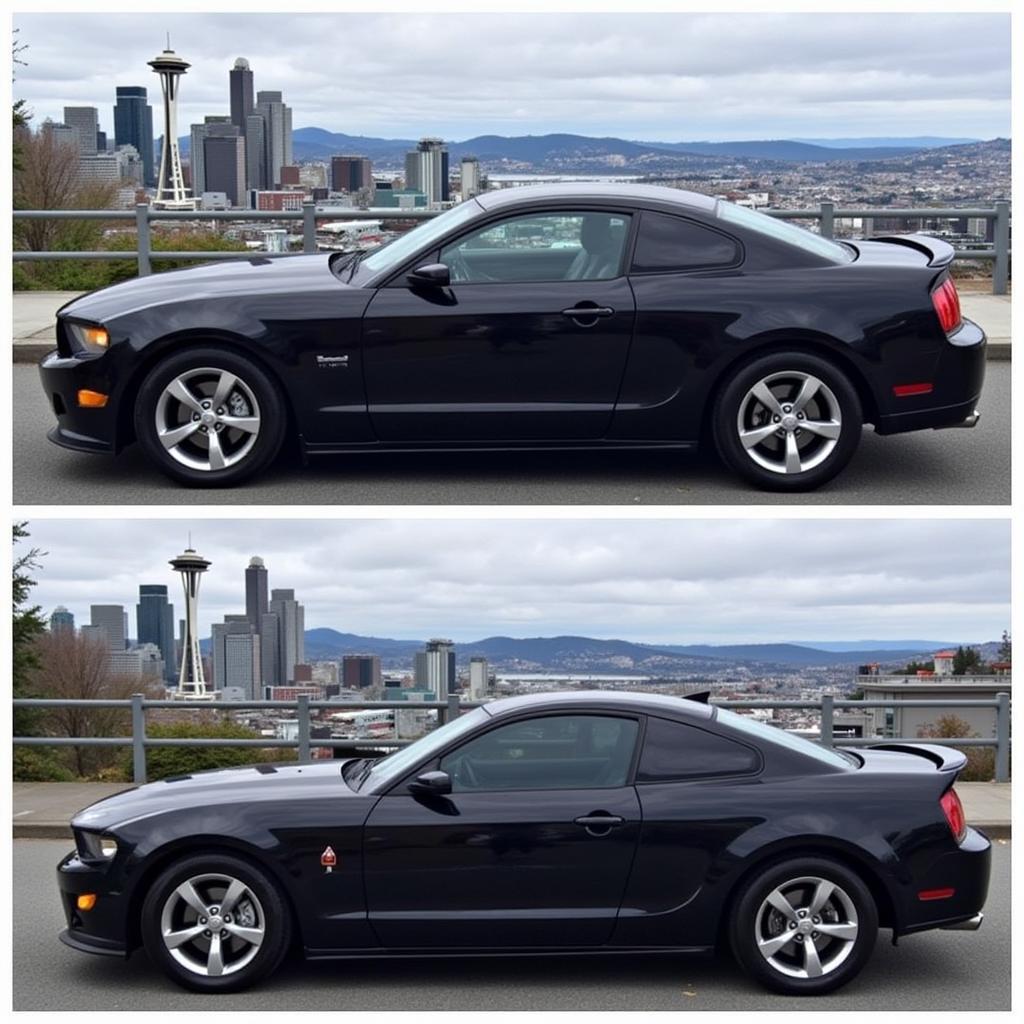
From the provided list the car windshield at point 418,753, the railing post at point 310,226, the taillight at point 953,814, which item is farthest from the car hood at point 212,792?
the railing post at point 310,226

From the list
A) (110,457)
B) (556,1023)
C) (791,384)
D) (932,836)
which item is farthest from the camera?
(110,457)

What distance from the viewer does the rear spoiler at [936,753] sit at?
7.10 metres

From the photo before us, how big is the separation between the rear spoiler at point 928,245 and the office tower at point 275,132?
9.48 metres

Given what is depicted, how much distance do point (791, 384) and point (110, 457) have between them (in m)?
4.51

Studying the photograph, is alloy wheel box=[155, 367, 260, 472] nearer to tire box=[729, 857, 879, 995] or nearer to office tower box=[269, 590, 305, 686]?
tire box=[729, 857, 879, 995]

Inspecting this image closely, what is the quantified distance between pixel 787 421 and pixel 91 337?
13.2 ft

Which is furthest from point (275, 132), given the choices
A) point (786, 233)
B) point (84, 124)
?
point (786, 233)

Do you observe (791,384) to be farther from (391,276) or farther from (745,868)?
(745,868)

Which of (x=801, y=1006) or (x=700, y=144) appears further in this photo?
(x=700, y=144)

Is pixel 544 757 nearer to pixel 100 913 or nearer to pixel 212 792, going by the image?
pixel 212 792

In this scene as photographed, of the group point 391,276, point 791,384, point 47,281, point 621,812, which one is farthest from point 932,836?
point 47,281

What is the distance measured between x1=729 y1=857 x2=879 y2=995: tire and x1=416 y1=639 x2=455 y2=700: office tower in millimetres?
6142

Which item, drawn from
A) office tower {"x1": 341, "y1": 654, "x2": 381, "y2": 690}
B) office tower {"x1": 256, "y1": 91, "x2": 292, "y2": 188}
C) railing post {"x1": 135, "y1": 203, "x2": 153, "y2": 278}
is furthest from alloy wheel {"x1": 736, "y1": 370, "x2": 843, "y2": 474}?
office tower {"x1": 256, "y1": 91, "x2": 292, "y2": 188}

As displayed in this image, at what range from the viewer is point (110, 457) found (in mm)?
10398
